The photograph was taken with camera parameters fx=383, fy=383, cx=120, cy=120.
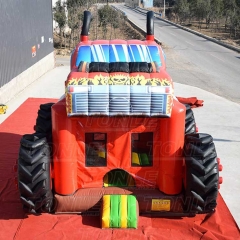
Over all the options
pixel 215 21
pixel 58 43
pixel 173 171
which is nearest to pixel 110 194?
pixel 173 171

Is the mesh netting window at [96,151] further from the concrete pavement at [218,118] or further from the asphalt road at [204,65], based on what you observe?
the asphalt road at [204,65]

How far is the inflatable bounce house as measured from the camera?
5.69m

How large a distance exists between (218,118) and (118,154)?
7.22 m

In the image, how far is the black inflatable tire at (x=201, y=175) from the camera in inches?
235

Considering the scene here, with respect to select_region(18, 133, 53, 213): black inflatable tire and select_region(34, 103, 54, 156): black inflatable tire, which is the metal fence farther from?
select_region(18, 133, 53, 213): black inflatable tire

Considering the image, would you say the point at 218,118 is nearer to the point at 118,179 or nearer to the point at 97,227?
the point at 118,179

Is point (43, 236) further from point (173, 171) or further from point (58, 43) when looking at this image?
point (58, 43)

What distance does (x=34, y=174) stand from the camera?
19.7 ft

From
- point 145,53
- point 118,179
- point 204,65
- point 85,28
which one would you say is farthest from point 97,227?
point 204,65

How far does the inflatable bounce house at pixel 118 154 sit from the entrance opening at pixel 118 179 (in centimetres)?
2

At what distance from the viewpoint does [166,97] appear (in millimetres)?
5684

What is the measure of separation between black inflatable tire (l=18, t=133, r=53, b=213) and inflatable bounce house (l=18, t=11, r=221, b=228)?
0.05 feet

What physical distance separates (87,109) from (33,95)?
406 inches

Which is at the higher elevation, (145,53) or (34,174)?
(145,53)
